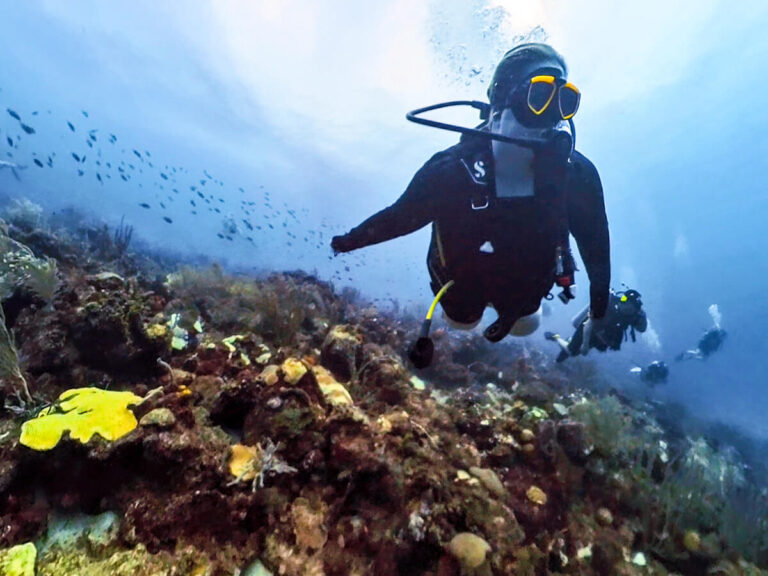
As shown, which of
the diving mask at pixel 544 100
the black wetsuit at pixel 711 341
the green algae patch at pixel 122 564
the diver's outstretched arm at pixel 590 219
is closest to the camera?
the green algae patch at pixel 122 564

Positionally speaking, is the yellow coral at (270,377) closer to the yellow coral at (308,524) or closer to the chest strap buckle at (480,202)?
the yellow coral at (308,524)

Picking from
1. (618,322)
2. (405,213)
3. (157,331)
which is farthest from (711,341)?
(157,331)

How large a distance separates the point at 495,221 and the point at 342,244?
4.76 ft

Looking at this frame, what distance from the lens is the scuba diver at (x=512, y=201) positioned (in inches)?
127

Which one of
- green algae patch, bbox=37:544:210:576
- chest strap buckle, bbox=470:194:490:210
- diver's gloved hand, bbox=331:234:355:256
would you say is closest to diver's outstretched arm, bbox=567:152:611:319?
chest strap buckle, bbox=470:194:490:210

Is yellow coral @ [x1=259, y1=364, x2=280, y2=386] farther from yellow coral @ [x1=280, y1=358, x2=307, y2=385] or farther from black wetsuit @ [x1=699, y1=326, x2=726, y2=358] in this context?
black wetsuit @ [x1=699, y1=326, x2=726, y2=358]

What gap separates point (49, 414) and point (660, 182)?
88.7m

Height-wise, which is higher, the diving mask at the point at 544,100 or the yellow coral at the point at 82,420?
the diving mask at the point at 544,100

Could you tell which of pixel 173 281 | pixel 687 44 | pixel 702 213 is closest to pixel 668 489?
pixel 173 281

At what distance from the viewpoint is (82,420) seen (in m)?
2.50

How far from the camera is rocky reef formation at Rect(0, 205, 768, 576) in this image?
2.29 metres

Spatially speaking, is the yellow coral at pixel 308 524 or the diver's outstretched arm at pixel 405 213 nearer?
the yellow coral at pixel 308 524

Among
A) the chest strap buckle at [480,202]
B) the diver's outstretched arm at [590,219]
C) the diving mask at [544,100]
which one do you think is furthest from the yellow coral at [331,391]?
the diving mask at [544,100]

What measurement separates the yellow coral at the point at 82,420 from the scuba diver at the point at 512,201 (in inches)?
85.3
